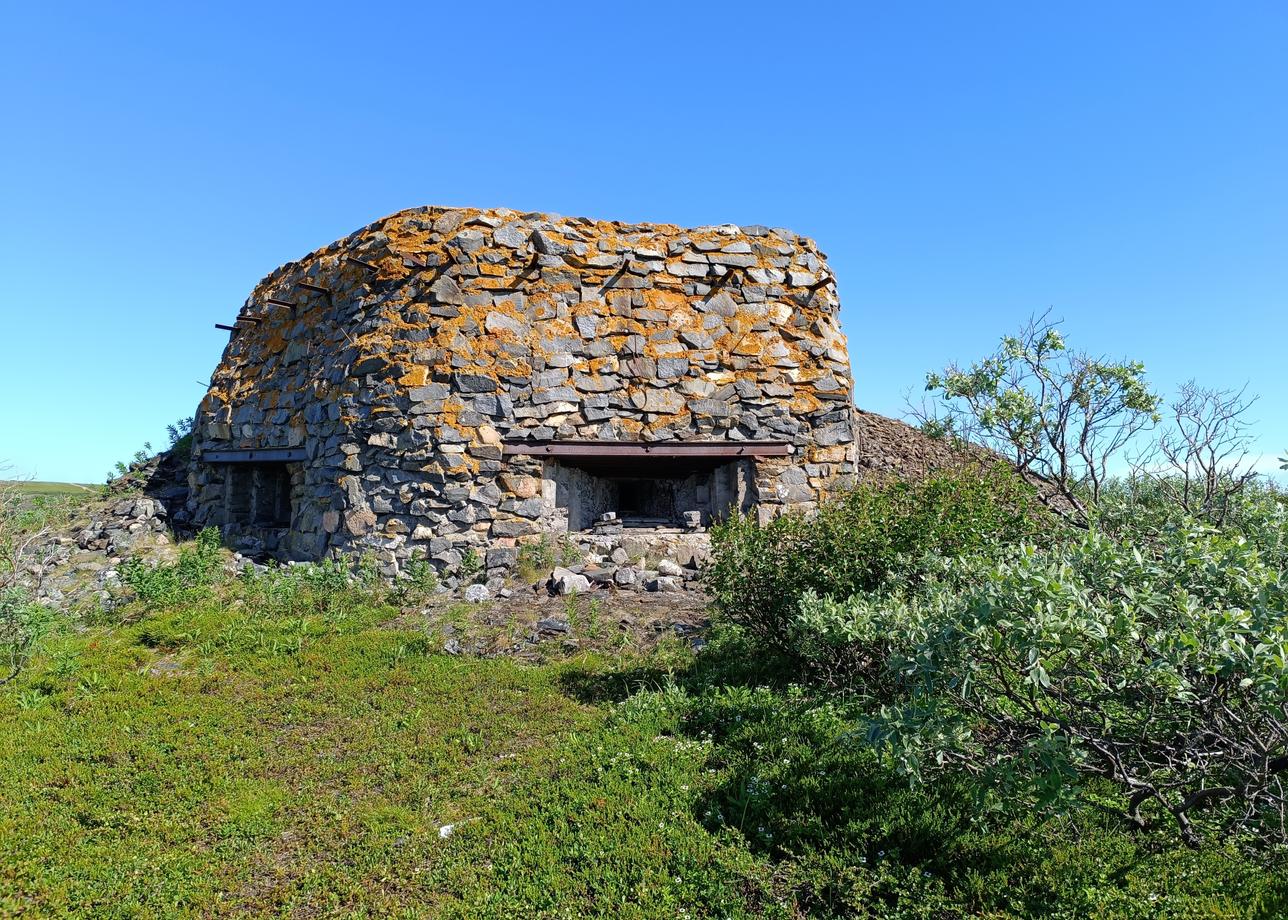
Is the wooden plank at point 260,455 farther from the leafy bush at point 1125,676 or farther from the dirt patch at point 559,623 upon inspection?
the leafy bush at point 1125,676

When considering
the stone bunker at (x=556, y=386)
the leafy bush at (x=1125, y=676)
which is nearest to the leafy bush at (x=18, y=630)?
the stone bunker at (x=556, y=386)

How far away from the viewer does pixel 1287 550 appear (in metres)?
3.68

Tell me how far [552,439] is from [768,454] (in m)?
3.03

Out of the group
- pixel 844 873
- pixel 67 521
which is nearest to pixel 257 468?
pixel 67 521

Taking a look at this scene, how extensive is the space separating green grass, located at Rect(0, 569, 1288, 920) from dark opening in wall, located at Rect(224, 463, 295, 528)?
6.28 meters

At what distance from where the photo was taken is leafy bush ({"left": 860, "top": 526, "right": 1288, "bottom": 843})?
290cm

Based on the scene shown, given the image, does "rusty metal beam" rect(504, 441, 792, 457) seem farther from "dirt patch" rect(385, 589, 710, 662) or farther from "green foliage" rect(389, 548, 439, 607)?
"dirt patch" rect(385, 589, 710, 662)

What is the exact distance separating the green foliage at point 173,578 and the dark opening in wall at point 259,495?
2.39 m

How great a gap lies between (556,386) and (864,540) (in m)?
5.41

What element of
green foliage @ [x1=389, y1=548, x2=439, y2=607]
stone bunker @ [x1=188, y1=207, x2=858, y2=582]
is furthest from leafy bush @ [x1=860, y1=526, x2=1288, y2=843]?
green foliage @ [x1=389, y1=548, x2=439, y2=607]

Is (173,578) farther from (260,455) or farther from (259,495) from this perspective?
(259,495)

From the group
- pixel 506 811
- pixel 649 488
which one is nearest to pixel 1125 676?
pixel 506 811

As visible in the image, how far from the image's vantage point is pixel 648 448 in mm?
9844

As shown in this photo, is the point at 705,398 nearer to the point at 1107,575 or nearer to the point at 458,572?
the point at 458,572
